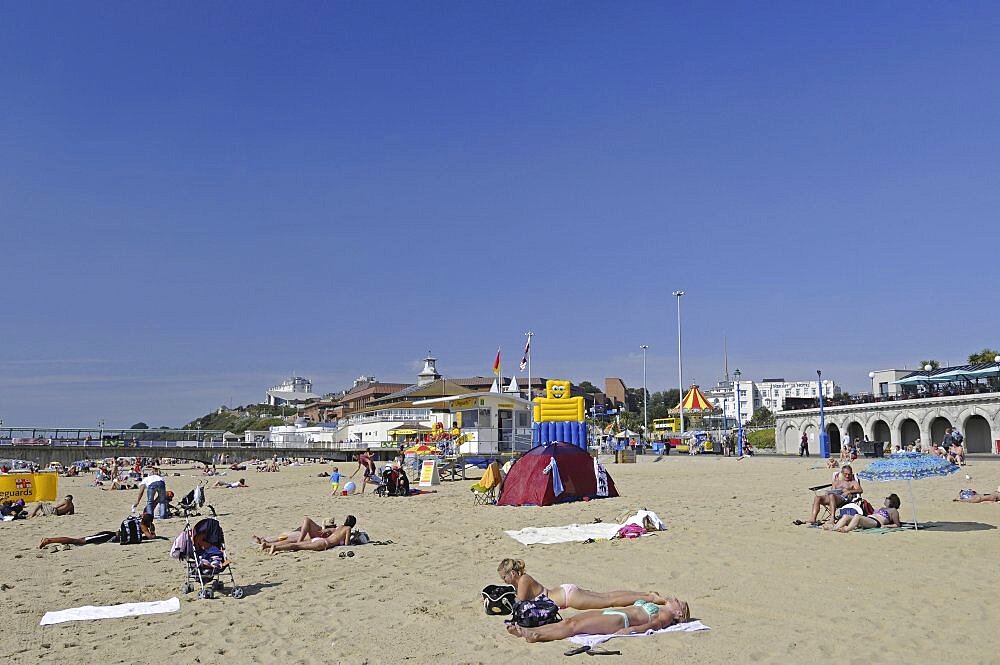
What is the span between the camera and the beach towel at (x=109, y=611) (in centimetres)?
766

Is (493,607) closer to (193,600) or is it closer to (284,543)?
(193,600)

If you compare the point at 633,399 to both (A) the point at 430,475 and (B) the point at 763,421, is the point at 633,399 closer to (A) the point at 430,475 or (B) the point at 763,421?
(B) the point at 763,421

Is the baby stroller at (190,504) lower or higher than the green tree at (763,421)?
lower

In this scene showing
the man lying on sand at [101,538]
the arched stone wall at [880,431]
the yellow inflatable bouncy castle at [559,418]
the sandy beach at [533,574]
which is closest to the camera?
the sandy beach at [533,574]

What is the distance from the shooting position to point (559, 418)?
21.2 metres

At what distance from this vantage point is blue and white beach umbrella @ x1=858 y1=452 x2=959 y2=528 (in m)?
11.0

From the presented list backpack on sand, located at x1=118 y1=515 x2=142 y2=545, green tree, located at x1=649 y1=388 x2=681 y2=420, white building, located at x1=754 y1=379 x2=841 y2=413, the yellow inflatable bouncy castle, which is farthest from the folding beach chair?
white building, located at x1=754 y1=379 x2=841 y2=413

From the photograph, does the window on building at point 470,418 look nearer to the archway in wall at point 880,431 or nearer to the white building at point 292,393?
the archway in wall at point 880,431

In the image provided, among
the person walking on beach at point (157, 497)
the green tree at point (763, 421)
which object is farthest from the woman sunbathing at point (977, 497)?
the green tree at point (763, 421)

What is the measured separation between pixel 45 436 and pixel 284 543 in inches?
2607

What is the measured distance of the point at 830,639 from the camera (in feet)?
20.7

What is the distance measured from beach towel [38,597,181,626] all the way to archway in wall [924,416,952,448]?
1615 inches

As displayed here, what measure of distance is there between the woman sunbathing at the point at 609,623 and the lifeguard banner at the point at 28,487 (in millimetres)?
16223

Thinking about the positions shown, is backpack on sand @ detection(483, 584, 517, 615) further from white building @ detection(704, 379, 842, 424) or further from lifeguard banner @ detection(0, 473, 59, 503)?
white building @ detection(704, 379, 842, 424)
